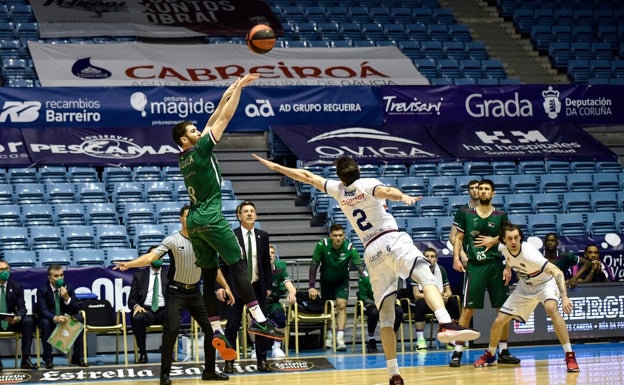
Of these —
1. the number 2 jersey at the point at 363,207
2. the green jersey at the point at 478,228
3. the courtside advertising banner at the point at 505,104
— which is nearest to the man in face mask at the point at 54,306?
the green jersey at the point at 478,228

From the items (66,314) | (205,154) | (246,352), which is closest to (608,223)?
(246,352)

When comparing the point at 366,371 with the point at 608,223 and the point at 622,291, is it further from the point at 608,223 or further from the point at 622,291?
the point at 608,223

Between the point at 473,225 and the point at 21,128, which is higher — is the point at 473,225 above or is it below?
below

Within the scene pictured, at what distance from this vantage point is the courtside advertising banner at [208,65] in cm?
2372

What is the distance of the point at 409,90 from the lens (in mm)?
23766

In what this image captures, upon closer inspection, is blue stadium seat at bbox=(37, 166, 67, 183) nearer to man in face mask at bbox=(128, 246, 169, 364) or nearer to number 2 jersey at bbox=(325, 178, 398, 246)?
man in face mask at bbox=(128, 246, 169, 364)

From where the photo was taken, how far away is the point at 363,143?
73.9ft

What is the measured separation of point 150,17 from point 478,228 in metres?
14.8

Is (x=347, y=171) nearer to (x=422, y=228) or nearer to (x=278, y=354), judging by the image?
(x=278, y=354)

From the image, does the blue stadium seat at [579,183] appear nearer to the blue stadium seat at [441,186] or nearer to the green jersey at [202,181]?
the blue stadium seat at [441,186]

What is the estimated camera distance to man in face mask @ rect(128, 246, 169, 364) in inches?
621

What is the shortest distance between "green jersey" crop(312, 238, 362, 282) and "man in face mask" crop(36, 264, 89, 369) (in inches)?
145

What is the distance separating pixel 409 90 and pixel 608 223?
5447 mm

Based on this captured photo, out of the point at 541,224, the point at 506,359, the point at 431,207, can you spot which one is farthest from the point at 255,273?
the point at 541,224
